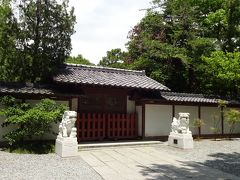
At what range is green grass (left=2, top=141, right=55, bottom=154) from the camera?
13.2 meters

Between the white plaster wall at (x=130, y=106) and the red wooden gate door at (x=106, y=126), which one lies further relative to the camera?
the white plaster wall at (x=130, y=106)

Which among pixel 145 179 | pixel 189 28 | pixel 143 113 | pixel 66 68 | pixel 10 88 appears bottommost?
pixel 145 179

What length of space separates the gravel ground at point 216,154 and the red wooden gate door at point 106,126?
2.35 m

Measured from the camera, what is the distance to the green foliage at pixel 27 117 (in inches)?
513

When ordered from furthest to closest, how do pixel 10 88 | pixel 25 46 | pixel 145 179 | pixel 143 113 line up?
pixel 143 113 → pixel 25 46 → pixel 10 88 → pixel 145 179

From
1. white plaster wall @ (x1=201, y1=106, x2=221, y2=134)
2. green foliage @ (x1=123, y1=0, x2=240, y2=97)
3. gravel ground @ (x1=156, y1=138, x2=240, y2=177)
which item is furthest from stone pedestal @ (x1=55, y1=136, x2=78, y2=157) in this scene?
green foliage @ (x1=123, y1=0, x2=240, y2=97)

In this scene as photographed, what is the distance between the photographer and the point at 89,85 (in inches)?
648

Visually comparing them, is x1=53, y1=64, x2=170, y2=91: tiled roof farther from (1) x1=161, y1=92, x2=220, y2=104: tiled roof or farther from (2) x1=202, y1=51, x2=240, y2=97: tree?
(2) x1=202, y1=51, x2=240, y2=97: tree

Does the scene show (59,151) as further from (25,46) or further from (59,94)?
(25,46)

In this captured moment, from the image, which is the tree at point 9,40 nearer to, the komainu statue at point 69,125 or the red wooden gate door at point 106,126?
the red wooden gate door at point 106,126

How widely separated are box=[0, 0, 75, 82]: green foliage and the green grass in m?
4.08

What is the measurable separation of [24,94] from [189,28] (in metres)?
15.4

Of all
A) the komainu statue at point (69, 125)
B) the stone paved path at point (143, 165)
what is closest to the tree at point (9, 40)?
the komainu statue at point (69, 125)

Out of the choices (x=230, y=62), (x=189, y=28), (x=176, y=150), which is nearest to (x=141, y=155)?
(x=176, y=150)
